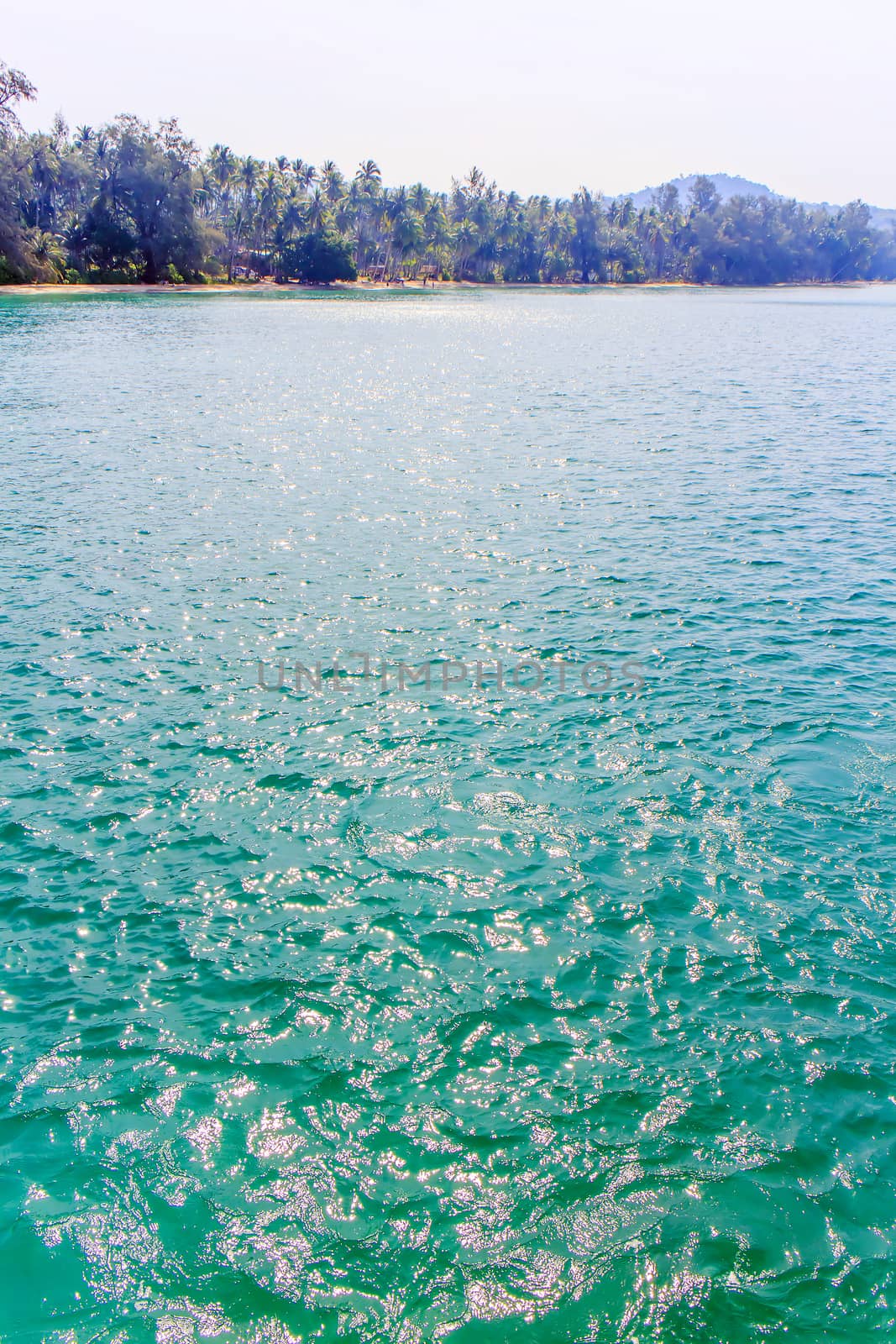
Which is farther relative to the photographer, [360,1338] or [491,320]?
[491,320]

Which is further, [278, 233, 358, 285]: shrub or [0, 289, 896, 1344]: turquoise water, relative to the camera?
[278, 233, 358, 285]: shrub

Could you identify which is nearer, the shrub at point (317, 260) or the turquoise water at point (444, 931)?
the turquoise water at point (444, 931)

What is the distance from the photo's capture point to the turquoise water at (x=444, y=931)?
901cm

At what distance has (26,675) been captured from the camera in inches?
830

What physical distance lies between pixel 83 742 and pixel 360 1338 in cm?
1310

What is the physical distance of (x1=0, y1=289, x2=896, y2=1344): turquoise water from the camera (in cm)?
901

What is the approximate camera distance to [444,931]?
13320 mm

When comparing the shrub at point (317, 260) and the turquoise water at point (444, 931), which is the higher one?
the shrub at point (317, 260)

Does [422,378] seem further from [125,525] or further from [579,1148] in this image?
[579,1148]

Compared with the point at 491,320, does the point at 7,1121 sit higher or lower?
lower

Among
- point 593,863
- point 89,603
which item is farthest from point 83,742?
point 593,863

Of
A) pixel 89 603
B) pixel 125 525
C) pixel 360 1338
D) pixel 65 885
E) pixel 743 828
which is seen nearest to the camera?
pixel 360 1338

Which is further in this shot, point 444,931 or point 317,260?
point 317,260

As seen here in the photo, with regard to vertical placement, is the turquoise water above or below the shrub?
below
